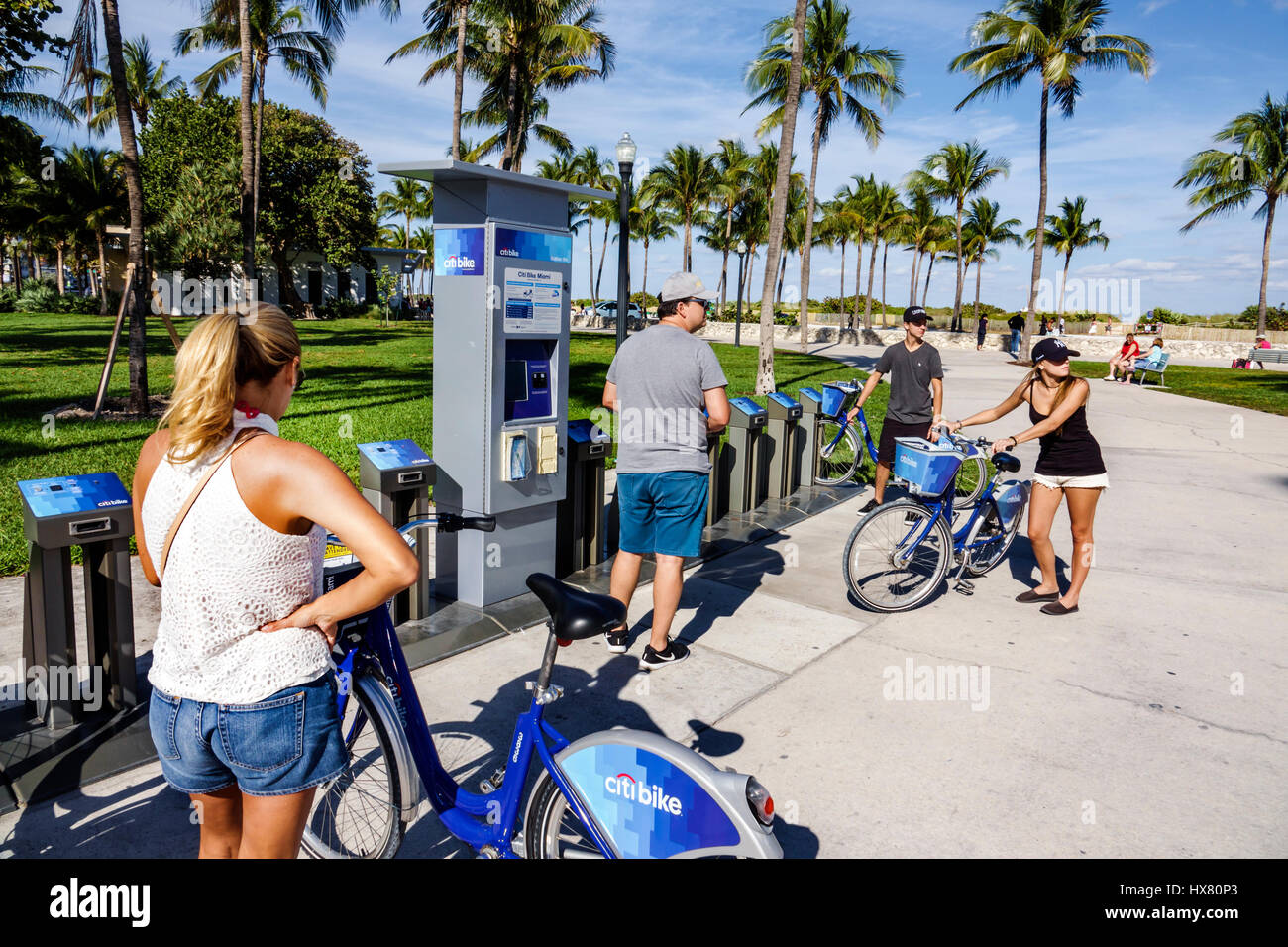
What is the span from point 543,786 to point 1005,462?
13.9 ft

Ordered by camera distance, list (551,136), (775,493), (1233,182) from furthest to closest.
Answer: (1233,182), (551,136), (775,493)

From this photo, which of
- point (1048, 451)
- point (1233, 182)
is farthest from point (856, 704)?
point (1233, 182)

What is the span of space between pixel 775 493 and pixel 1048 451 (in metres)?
3.12

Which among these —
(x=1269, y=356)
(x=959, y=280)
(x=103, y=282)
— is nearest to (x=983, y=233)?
(x=959, y=280)

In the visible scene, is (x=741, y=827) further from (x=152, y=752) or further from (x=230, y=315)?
(x=152, y=752)

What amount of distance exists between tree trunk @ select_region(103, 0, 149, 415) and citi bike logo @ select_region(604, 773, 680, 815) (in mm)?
10403

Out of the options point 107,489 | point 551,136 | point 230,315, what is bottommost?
point 107,489

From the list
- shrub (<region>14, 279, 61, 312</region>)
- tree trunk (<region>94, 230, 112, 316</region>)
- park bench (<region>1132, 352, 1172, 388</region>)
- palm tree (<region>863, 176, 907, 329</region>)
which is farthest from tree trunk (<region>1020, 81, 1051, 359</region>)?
shrub (<region>14, 279, 61, 312</region>)

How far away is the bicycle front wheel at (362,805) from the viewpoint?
234 cm

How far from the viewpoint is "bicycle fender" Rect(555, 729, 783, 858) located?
1.79m

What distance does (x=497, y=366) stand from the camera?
4.57m

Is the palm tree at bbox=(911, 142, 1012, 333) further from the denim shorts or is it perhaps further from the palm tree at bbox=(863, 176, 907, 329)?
the denim shorts

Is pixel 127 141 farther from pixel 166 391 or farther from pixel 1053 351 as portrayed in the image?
pixel 1053 351

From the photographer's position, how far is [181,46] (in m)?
25.4
